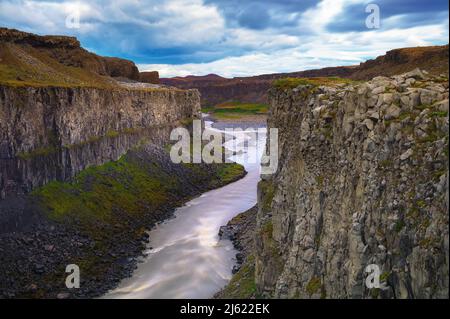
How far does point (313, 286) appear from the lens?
80.8 ft

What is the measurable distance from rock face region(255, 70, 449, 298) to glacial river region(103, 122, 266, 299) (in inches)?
545

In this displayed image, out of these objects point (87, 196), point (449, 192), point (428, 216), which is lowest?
point (87, 196)

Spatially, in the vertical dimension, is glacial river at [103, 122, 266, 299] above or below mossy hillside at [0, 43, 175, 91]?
below

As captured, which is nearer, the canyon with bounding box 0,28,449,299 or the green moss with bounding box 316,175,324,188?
the canyon with bounding box 0,28,449,299

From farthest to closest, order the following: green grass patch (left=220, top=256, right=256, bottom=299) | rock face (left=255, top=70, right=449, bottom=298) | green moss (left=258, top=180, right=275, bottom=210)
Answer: green moss (left=258, top=180, right=275, bottom=210) → green grass patch (left=220, top=256, right=256, bottom=299) → rock face (left=255, top=70, right=449, bottom=298)

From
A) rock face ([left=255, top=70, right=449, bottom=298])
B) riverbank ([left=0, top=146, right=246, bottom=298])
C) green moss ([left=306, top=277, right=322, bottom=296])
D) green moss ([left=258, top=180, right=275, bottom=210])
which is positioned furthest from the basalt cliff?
green moss ([left=306, top=277, right=322, bottom=296])

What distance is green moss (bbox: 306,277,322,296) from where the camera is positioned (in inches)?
957

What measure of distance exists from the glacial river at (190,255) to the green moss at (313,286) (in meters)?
18.6

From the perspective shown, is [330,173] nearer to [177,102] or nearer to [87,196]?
[87,196]

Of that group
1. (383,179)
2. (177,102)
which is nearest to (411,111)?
(383,179)

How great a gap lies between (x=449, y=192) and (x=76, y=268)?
40351 millimetres

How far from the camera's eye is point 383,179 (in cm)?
2058
